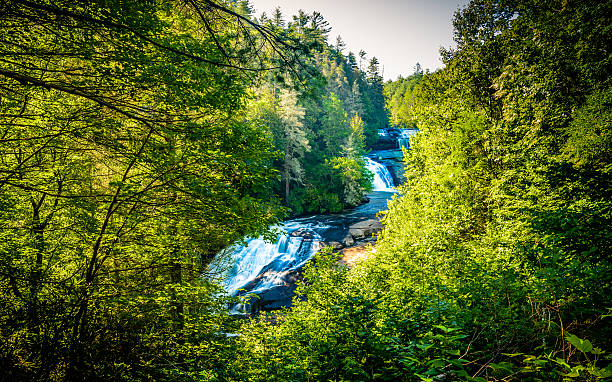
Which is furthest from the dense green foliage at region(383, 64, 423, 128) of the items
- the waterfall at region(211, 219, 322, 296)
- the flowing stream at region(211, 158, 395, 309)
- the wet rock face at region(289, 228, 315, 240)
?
the waterfall at region(211, 219, 322, 296)

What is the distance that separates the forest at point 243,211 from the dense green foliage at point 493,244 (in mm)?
60

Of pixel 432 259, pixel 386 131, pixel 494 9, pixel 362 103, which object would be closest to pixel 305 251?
pixel 432 259

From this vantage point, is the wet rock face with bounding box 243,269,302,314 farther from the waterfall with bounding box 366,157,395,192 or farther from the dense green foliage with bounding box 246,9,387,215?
the waterfall with bounding box 366,157,395,192

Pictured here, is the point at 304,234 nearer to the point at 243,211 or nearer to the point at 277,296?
the point at 277,296

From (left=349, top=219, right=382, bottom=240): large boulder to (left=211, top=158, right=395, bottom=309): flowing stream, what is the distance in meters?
0.67

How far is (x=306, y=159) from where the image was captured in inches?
1353

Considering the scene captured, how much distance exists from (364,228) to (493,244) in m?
14.6

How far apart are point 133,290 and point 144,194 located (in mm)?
1885

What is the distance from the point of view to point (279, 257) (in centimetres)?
1738

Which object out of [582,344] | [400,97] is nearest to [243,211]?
[582,344]

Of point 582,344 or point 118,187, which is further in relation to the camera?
point 118,187

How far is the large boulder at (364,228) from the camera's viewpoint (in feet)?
68.0

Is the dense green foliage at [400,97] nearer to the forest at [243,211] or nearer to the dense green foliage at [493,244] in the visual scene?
the dense green foliage at [493,244]

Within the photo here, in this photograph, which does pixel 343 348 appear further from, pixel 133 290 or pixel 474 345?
pixel 133 290
